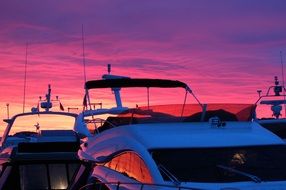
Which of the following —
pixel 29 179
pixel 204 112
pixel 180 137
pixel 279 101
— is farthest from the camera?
pixel 279 101

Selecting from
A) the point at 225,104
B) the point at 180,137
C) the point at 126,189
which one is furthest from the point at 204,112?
the point at 126,189

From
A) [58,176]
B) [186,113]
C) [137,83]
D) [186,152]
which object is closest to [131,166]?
[186,152]

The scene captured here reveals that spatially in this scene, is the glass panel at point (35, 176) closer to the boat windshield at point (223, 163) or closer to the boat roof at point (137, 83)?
the boat roof at point (137, 83)

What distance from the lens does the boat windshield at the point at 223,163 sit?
5.50 meters

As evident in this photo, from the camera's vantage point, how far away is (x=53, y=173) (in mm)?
8719

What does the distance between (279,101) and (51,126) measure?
229 inches

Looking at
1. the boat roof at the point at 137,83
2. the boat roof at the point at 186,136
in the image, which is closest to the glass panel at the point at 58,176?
the boat roof at the point at 137,83

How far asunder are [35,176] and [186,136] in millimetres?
3248

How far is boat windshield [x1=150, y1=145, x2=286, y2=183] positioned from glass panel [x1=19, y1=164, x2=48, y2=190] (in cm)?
328

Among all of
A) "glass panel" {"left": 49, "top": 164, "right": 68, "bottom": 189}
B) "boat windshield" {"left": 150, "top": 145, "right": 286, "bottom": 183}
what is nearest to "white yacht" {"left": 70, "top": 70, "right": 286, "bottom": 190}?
"boat windshield" {"left": 150, "top": 145, "right": 286, "bottom": 183}

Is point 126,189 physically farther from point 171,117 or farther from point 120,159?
point 171,117

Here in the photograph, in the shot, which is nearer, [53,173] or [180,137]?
[180,137]

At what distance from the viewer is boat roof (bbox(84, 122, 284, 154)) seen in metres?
5.88

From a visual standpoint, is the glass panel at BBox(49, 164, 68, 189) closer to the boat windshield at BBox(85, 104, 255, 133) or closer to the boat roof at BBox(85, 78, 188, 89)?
the boat roof at BBox(85, 78, 188, 89)
